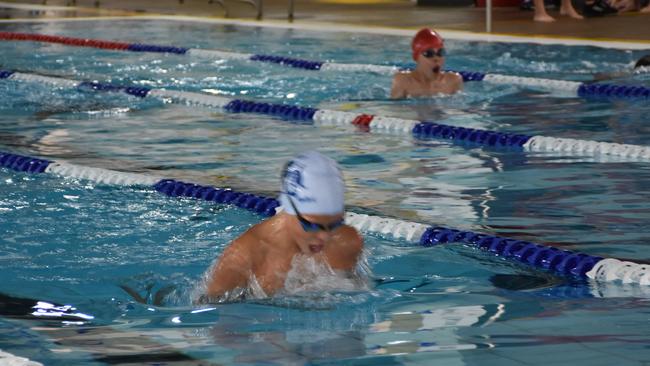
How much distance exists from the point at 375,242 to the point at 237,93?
4915 millimetres

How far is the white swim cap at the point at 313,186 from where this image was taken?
11.0ft

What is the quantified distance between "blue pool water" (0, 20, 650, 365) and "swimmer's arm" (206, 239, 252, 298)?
0.23 feet

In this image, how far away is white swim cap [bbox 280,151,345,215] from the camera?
131 inches

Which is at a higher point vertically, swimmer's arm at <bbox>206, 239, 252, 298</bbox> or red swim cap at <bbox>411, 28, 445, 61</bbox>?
red swim cap at <bbox>411, 28, 445, 61</bbox>

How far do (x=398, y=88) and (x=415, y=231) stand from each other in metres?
3.96

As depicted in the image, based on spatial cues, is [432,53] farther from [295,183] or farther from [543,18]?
[543,18]

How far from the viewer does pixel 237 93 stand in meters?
9.41

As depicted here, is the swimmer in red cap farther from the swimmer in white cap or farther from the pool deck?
the swimmer in white cap

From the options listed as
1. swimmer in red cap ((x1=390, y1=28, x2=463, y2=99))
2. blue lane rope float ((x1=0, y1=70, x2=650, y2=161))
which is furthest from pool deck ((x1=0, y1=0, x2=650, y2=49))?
blue lane rope float ((x1=0, y1=70, x2=650, y2=161))

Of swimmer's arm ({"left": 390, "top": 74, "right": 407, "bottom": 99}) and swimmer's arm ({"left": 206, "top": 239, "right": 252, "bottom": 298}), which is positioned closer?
swimmer's arm ({"left": 206, "top": 239, "right": 252, "bottom": 298})

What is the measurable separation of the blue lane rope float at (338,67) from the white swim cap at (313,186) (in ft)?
16.9

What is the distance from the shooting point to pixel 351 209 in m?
5.17

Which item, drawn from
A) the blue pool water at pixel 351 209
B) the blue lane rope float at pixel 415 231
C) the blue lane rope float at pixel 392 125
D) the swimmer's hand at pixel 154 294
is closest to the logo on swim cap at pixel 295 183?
the blue pool water at pixel 351 209

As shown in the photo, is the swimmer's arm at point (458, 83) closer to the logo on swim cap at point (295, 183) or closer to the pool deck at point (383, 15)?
the pool deck at point (383, 15)
